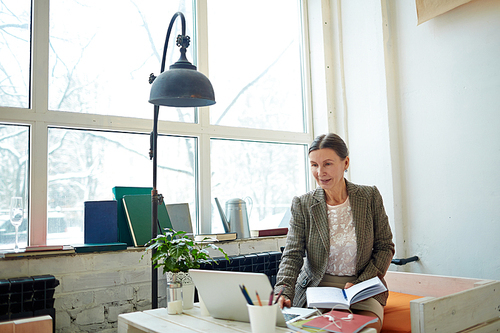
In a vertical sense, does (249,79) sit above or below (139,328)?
above

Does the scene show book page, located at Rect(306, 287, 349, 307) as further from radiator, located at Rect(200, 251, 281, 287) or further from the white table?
radiator, located at Rect(200, 251, 281, 287)

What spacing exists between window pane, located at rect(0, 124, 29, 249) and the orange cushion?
2.02 metres

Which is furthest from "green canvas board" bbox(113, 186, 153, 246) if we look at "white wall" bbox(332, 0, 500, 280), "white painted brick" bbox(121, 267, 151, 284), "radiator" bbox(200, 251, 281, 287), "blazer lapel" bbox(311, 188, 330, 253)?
"white wall" bbox(332, 0, 500, 280)

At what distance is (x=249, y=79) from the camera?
3670 mm

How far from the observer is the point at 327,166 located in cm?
207

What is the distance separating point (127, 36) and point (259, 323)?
94.9 inches

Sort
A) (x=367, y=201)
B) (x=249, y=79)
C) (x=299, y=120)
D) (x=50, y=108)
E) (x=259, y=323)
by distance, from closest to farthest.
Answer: (x=259, y=323) → (x=367, y=201) → (x=50, y=108) → (x=249, y=79) → (x=299, y=120)

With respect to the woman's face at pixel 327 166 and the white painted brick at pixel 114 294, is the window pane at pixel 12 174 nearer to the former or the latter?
the white painted brick at pixel 114 294

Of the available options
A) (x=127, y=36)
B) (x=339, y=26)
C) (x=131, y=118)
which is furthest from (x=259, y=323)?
(x=339, y=26)

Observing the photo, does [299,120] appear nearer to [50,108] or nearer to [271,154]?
[271,154]

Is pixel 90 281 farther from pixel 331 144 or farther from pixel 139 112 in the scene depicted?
pixel 331 144

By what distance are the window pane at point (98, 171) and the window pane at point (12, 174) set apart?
136 millimetres

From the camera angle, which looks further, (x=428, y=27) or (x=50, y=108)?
(x=428, y=27)

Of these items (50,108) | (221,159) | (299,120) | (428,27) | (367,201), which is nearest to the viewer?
(367,201)
